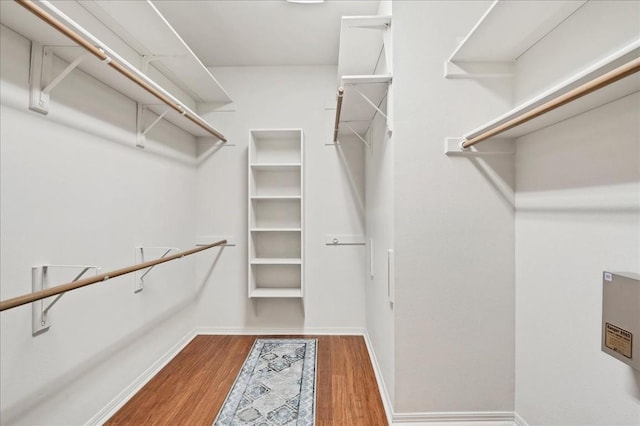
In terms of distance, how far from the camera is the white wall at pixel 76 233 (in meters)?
1.25

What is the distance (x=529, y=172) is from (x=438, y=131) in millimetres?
502

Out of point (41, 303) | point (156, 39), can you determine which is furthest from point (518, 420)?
point (156, 39)

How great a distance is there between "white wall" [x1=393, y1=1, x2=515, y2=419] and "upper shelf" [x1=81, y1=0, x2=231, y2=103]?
1378 millimetres

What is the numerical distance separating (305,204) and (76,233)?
6.04 ft

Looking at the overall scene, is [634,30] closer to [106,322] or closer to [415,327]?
[415,327]

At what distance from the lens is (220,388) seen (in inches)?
81.3

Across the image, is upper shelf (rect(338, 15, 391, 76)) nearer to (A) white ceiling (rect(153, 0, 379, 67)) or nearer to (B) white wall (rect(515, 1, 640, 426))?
(A) white ceiling (rect(153, 0, 379, 67))

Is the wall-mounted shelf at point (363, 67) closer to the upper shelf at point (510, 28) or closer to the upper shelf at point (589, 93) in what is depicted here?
the upper shelf at point (510, 28)

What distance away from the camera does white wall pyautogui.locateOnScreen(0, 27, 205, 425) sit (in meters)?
1.25

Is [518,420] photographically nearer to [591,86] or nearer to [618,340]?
[618,340]

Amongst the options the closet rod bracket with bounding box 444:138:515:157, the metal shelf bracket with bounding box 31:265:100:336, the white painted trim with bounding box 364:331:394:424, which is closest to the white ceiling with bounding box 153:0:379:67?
the closet rod bracket with bounding box 444:138:515:157

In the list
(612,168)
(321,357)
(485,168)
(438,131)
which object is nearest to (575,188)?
(612,168)

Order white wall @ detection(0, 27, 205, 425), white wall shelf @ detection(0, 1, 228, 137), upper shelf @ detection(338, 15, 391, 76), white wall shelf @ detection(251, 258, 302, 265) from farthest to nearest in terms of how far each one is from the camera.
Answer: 1. white wall shelf @ detection(251, 258, 302, 265)
2. upper shelf @ detection(338, 15, 391, 76)
3. white wall @ detection(0, 27, 205, 425)
4. white wall shelf @ detection(0, 1, 228, 137)

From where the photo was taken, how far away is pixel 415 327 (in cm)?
166
